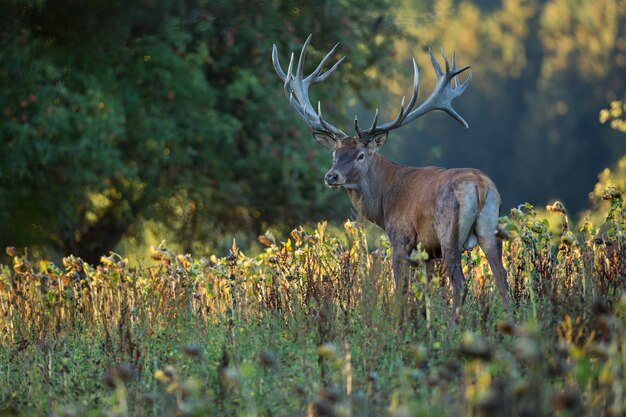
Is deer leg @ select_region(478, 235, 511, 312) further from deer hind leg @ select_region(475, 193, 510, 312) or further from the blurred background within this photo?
the blurred background

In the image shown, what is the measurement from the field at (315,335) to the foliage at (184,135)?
345 cm

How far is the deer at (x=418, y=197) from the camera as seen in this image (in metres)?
7.38

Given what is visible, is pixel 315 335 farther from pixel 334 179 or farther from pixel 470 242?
pixel 334 179

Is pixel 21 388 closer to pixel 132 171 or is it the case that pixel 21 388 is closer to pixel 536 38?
pixel 132 171

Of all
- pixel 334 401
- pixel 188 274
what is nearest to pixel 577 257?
pixel 188 274

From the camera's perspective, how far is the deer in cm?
738

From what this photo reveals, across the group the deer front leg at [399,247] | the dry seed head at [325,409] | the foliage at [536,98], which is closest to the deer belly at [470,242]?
the deer front leg at [399,247]

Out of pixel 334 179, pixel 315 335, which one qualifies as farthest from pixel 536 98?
pixel 315 335

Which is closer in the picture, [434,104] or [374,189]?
[374,189]

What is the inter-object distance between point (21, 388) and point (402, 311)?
2229 millimetres

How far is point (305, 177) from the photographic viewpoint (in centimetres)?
1680

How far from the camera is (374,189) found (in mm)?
8938

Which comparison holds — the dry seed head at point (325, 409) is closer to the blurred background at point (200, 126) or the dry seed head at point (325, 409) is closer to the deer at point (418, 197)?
the deer at point (418, 197)

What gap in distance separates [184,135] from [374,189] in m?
6.97
